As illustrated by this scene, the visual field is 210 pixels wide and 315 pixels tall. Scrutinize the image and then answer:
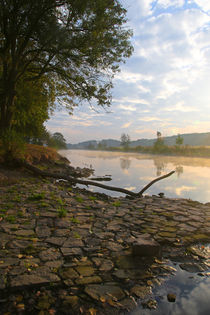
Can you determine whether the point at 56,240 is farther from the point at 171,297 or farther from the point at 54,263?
the point at 171,297

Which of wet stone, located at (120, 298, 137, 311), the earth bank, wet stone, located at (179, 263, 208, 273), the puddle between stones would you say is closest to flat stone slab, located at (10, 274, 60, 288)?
the earth bank

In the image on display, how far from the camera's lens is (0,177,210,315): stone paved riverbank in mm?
2471

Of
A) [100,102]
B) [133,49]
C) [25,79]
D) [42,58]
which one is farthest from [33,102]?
[133,49]

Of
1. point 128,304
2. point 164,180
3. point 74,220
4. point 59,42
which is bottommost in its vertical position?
point 164,180

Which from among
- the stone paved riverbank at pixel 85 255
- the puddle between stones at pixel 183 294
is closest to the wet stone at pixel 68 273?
the stone paved riverbank at pixel 85 255

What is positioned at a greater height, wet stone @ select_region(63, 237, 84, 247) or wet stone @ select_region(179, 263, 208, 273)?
wet stone @ select_region(63, 237, 84, 247)

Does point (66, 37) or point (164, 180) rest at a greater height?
point (66, 37)

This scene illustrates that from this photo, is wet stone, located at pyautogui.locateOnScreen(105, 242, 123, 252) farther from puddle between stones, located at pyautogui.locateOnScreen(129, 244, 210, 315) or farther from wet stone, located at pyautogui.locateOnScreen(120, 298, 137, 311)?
wet stone, located at pyautogui.locateOnScreen(120, 298, 137, 311)

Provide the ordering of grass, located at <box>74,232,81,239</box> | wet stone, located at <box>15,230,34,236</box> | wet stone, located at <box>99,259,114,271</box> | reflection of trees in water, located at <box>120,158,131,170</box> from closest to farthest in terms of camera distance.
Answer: wet stone, located at <box>99,259,114,271</box> < wet stone, located at <box>15,230,34,236</box> < grass, located at <box>74,232,81,239</box> < reflection of trees in water, located at <box>120,158,131,170</box>

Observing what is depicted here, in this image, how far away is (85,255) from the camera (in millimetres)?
3494

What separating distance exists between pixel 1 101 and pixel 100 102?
201 inches

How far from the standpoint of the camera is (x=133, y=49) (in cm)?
→ 1095

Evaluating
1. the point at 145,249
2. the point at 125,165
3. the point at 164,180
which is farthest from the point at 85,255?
the point at 125,165

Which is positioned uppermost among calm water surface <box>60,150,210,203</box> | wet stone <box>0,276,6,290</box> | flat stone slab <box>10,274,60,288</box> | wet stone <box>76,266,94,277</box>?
wet stone <box>0,276,6,290</box>
